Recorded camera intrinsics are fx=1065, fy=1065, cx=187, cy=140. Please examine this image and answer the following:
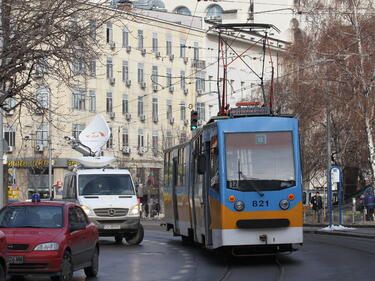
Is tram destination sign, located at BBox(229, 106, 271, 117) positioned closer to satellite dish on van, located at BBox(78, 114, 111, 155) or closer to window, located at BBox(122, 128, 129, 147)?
satellite dish on van, located at BBox(78, 114, 111, 155)

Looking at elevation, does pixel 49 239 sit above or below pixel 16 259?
above

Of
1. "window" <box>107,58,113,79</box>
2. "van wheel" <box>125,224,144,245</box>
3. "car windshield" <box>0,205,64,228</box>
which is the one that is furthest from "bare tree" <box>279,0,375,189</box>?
"car windshield" <box>0,205,64,228</box>

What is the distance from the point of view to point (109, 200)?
100.0ft

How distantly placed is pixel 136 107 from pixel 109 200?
5367 centimetres

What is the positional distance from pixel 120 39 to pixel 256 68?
19.4 meters

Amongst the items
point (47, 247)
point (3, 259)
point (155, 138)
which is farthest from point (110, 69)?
point (3, 259)

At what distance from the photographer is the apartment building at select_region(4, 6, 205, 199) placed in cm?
7756

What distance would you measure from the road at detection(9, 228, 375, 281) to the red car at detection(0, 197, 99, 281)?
108 centimetres

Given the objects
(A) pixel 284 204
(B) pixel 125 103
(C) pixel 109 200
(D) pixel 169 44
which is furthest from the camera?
(D) pixel 169 44

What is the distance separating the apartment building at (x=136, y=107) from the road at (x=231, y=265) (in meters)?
46.3

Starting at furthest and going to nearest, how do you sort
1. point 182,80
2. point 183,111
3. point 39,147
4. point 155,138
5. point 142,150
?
point 183,111 < point 182,80 < point 155,138 < point 142,150 < point 39,147

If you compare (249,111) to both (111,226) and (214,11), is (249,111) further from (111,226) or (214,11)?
(214,11)

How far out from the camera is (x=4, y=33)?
19.6 meters

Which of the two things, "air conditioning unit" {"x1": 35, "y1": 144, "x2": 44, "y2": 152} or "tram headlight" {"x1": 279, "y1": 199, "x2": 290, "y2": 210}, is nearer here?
"tram headlight" {"x1": 279, "y1": 199, "x2": 290, "y2": 210}
